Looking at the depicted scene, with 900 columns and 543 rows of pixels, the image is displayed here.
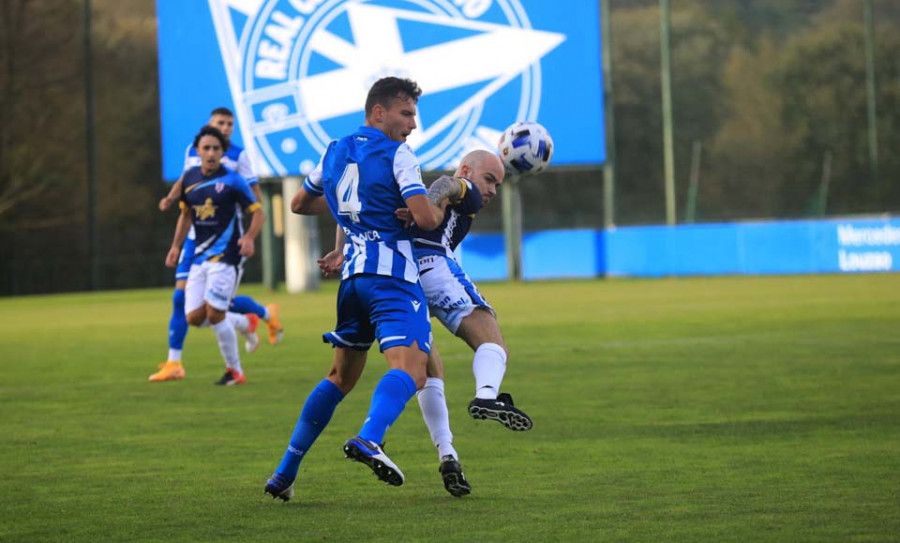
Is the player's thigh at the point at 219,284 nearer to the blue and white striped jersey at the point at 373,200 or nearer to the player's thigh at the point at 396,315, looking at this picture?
the blue and white striped jersey at the point at 373,200

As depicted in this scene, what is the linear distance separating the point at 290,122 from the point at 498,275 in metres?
7.47

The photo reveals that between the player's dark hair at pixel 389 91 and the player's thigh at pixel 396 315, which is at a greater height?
the player's dark hair at pixel 389 91

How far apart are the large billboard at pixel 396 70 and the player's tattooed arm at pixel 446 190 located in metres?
23.5

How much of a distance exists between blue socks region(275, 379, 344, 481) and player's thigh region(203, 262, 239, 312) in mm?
5538

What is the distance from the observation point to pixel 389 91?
625 cm

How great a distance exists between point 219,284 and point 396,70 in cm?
1867

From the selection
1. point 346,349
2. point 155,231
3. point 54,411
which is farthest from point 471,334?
point 155,231

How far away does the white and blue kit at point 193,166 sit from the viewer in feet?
39.9

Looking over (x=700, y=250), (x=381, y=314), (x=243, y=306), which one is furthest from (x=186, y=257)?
(x=700, y=250)

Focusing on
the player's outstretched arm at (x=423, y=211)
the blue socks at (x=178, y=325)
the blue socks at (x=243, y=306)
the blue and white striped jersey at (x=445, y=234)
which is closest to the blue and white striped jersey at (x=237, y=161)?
the blue socks at (x=178, y=325)

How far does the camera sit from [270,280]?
34.2 m

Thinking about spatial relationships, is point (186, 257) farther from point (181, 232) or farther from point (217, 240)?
point (217, 240)

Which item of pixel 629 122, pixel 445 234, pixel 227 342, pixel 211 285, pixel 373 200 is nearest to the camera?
pixel 373 200

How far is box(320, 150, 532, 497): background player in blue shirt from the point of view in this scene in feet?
21.3
